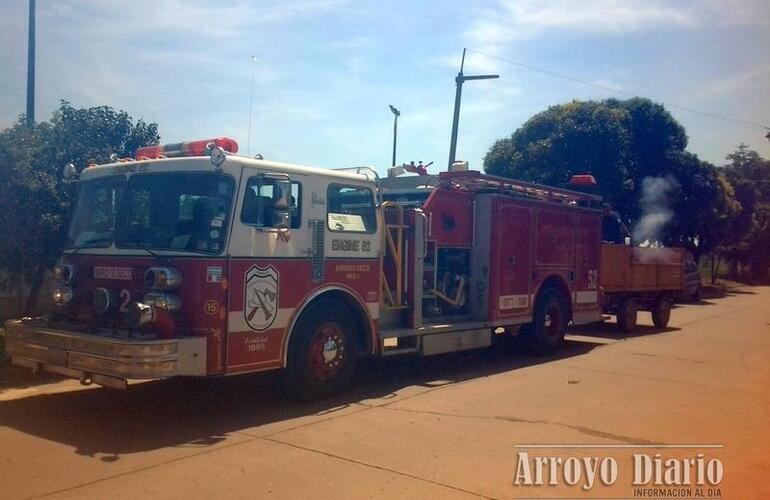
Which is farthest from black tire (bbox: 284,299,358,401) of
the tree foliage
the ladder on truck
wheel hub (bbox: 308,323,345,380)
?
the tree foliage

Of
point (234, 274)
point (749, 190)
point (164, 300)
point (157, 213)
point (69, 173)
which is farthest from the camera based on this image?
point (749, 190)

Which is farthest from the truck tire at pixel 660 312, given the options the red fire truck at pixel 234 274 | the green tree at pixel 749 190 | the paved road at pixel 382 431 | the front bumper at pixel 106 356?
the green tree at pixel 749 190

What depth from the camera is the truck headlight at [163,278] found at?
7.14 m

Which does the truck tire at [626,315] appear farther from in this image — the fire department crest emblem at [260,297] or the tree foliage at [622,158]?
the fire department crest emblem at [260,297]

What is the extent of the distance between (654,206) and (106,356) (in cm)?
2901

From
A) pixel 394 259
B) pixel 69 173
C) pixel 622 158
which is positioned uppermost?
pixel 622 158

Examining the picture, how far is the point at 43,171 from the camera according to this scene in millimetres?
10547

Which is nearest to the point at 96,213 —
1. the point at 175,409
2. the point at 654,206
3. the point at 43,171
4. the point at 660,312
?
the point at 175,409

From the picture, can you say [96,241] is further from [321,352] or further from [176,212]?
[321,352]

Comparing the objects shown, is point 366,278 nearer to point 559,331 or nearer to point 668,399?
point 668,399

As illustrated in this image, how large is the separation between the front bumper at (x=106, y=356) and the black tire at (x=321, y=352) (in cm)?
138

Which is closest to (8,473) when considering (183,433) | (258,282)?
(183,433)

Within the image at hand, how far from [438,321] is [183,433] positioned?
185 inches

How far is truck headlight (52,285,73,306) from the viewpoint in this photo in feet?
26.7
